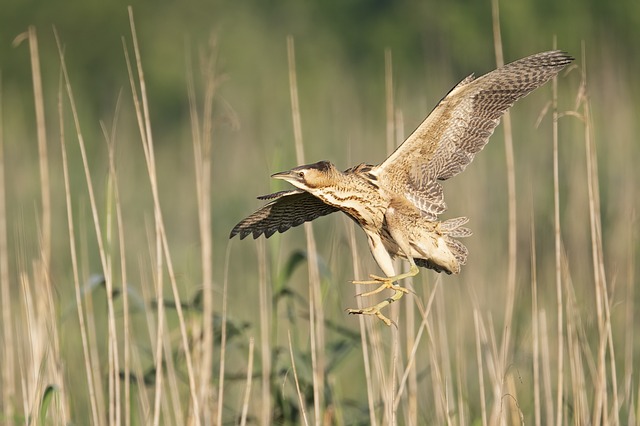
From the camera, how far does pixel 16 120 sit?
508 inches

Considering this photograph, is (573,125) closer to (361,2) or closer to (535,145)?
(535,145)

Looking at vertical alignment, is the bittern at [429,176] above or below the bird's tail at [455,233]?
above

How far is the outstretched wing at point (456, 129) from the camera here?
3.47m

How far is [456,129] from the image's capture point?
356 cm

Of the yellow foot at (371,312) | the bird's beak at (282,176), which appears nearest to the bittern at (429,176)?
the bird's beak at (282,176)

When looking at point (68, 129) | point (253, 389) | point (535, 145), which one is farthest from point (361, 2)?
point (253, 389)

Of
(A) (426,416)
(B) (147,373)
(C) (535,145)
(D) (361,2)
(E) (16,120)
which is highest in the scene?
(D) (361,2)

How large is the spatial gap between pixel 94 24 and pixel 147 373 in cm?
1793

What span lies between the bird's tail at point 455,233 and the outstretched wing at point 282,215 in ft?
1.19

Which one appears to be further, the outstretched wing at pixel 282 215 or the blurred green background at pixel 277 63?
the blurred green background at pixel 277 63

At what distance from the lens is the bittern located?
3.41 m

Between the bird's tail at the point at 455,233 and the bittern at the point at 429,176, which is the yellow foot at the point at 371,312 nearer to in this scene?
the bittern at the point at 429,176

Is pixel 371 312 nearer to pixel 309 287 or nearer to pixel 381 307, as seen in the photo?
pixel 381 307

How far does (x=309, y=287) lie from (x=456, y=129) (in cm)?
68
